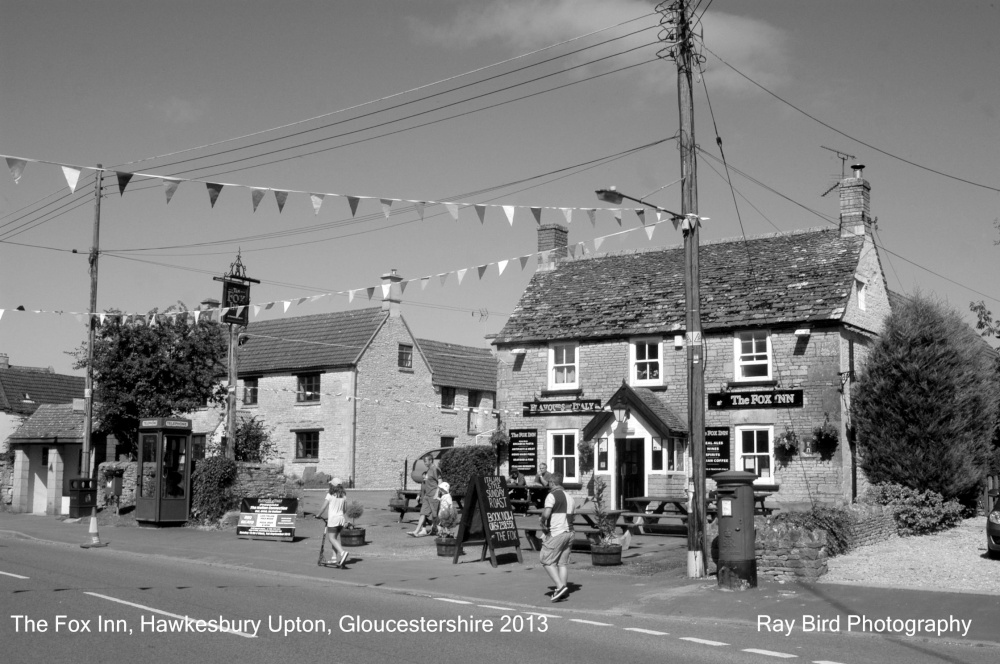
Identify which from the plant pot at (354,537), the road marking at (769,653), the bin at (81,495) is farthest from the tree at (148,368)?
the road marking at (769,653)

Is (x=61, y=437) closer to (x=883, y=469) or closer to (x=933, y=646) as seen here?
(x=883, y=469)

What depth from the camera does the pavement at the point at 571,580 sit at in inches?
487

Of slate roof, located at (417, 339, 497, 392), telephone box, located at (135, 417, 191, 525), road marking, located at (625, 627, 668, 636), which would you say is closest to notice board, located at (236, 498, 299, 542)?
telephone box, located at (135, 417, 191, 525)

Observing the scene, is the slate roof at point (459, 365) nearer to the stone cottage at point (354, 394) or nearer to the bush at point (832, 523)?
the stone cottage at point (354, 394)

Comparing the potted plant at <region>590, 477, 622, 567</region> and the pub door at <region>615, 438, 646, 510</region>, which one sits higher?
the pub door at <region>615, 438, 646, 510</region>

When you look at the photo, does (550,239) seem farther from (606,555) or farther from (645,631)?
(645,631)

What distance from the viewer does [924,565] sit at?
1683cm

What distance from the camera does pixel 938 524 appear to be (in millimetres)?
22328

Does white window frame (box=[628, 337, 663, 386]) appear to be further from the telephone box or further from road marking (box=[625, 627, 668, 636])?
road marking (box=[625, 627, 668, 636])

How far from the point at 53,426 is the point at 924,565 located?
1102 inches

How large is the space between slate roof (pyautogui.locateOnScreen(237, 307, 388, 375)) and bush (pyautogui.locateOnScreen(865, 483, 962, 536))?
2421 cm

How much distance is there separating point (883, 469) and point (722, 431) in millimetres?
4756

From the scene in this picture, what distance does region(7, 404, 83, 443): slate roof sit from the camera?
32.7 metres

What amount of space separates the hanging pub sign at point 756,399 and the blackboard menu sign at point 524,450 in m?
5.77
